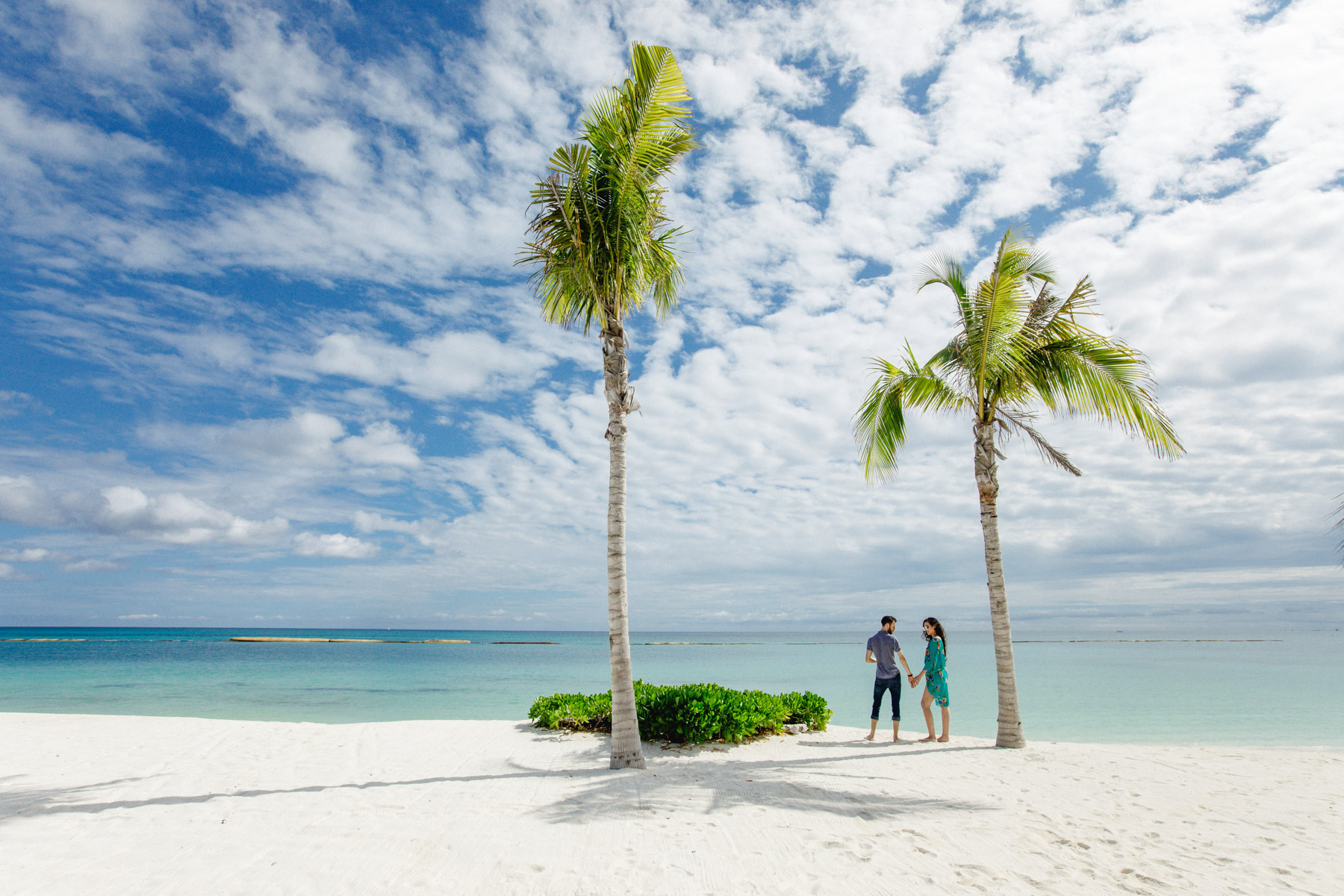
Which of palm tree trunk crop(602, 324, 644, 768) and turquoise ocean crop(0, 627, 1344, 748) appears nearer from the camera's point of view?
palm tree trunk crop(602, 324, 644, 768)

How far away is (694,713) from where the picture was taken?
31.4 feet

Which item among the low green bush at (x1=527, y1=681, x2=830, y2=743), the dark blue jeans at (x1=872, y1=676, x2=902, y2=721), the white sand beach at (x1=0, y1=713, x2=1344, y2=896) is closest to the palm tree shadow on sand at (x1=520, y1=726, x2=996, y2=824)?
the white sand beach at (x1=0, y1=713, x2=1344, y2=896)

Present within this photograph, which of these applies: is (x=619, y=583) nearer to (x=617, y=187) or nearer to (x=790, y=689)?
(x=617, y=187)

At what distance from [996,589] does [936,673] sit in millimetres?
1587

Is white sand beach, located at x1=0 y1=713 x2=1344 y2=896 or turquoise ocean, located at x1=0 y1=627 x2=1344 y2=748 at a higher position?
white sand beach, located at x1=0 y1=713 x2=1344 y2=896

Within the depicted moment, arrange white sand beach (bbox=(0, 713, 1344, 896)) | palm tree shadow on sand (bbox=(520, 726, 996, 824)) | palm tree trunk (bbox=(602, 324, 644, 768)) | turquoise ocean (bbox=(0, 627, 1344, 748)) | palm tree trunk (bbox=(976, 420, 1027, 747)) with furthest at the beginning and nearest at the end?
turquoise ocean (bbox=(0, 627, 1344, 748))
palm tree trunk (bbox=(976, 420, 1027, 747))
palm tree trunk (bbox=(602, 324, 644, 768))
palm tree shadow on sand (bbox=(520, 726, 996, 824))
white sand beach (bbox=(0, 713, 1344, 896))

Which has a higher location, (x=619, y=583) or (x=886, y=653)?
(x=619, y=583)

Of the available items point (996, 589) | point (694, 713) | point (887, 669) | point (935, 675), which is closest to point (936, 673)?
point (935, 675)

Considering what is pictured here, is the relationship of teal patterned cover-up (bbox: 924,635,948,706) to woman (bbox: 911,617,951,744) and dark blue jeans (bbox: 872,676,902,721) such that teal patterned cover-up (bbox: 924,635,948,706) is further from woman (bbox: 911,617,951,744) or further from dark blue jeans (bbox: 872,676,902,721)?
dark blue jeans (bbox: 872,676,902,721)

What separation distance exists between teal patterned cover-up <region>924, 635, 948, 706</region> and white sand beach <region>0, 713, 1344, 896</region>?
73 cm

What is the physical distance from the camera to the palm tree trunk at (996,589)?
9.54 meters

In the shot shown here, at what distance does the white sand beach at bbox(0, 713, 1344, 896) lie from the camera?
4555 mm

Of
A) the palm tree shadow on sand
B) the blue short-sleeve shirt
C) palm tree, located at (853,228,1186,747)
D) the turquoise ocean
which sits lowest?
the turquoise ocean

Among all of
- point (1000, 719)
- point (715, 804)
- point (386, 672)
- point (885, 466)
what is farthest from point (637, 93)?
point (386, 672)
